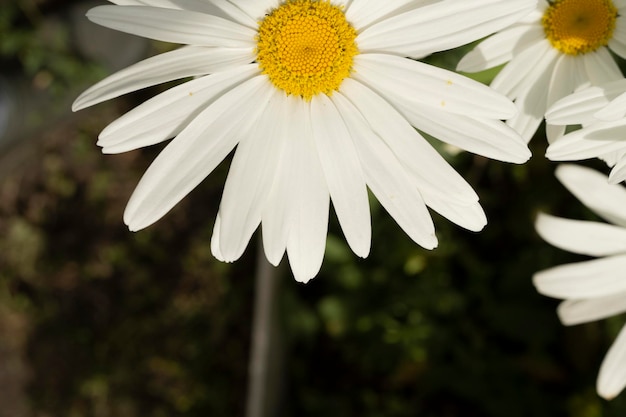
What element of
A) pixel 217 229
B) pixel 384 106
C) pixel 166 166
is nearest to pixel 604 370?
pixel 384 106

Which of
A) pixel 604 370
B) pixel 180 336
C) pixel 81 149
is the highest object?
pixel 81 149

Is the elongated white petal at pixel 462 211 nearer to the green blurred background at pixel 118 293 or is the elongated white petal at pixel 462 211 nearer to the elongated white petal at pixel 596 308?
the elongated white petal at pixel 596 308

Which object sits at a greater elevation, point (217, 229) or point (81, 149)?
point (81, 149)

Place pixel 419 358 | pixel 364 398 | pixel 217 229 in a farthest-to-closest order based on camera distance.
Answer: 1. pixel 364 398
2. pixel 419 358
3. pixel 217 229

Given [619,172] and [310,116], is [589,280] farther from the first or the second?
[310,116]

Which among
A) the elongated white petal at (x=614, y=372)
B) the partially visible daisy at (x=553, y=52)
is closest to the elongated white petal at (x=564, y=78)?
the partially visible daisy at (x=553, y=52)

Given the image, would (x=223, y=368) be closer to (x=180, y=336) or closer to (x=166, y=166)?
(x=180, y=336)

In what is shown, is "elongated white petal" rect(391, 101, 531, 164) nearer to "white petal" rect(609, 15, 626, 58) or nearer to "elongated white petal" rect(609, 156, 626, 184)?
"elongated white petal" rect(609, 156, 626, 184)
